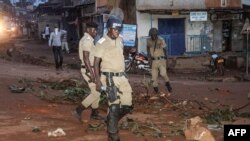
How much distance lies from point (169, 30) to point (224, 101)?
12.5 meters

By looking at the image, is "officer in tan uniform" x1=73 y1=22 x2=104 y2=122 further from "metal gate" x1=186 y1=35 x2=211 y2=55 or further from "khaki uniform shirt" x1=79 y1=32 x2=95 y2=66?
"metal gate" x1=186 y1=35 x2=211 y2=55

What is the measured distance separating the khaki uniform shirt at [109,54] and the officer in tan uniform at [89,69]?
109 cm

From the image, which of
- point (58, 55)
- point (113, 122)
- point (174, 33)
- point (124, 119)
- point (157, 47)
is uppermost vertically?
point (174, 33)

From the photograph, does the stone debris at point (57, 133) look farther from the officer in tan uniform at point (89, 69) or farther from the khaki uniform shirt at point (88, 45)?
the khaki uniform shirt at point (88, 45)

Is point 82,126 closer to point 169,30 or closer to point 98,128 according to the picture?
point 98,128

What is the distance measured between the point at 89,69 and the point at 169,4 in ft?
52.7

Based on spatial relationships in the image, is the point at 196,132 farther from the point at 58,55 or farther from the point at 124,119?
the point at 58,55

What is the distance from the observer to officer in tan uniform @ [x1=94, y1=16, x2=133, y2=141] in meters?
6.25

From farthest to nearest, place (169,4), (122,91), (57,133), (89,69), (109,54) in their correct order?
1. (169,4)
2. (89,69)
3. (57,133)
4. (109,54)
5. (122,91)

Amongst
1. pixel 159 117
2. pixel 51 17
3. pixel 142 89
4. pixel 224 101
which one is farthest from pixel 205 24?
pixel 51 17

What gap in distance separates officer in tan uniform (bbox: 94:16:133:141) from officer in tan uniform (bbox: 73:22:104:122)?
1095 millimetres

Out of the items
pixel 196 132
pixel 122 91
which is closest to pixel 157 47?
pixel 122 91

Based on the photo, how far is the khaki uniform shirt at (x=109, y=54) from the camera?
642 cm

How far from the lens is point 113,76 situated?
639 centimetres
